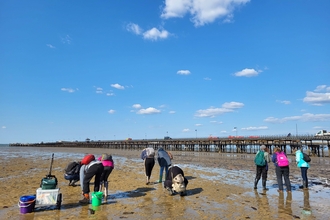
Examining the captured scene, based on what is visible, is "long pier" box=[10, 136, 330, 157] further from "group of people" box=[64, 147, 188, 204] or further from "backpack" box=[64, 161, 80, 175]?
"backpack" box=[64, 161, 80, 175]

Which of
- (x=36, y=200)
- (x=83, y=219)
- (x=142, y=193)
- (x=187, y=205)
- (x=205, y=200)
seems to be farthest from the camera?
(x=142, y=193)

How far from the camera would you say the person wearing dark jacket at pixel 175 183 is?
7965mm

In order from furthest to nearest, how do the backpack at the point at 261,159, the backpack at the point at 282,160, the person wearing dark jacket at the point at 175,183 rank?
the backpack at the point at 261,159, the backpack at the point at 282,160, the person wearing dark jacket at the point at 175,183

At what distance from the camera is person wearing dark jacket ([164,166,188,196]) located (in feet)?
26.1

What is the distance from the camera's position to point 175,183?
8.05m

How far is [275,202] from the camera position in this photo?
7211mm

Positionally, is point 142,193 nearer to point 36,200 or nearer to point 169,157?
point 169,157

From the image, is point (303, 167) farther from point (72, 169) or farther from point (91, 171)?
point (72, 169)

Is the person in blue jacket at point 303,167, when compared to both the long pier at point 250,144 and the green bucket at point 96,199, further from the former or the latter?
the long pier at point 250,144

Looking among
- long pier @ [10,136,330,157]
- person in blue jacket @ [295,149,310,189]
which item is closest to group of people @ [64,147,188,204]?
person in blue jacket @ [295,149,310,189]

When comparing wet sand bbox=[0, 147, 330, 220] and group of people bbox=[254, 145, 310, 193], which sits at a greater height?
group of people bbox=[254, 145, 310, 193]

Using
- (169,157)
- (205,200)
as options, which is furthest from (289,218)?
(169,157)

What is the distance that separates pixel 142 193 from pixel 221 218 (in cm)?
364

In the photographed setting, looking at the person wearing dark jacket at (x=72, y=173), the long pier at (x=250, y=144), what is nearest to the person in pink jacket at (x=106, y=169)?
the person wearing dark jacket at (x=72, y=173)
